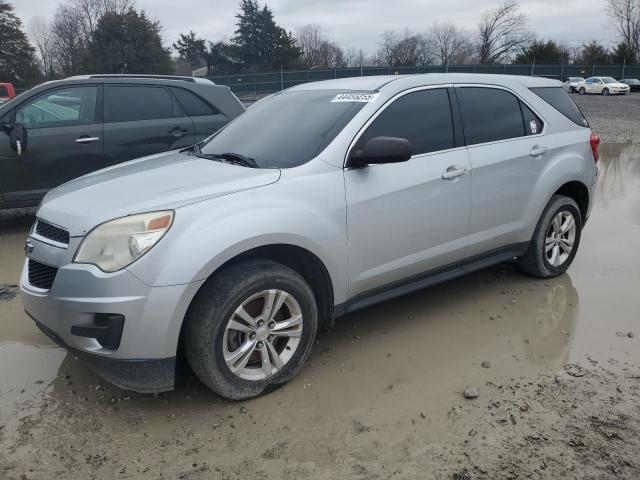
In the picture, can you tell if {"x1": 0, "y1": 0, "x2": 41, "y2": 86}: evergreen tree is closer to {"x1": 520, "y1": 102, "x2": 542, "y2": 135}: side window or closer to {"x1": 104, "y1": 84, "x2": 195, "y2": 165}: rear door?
{"x1": 104, "y1": 84, "x2": 195, "y2": 165}: rear door

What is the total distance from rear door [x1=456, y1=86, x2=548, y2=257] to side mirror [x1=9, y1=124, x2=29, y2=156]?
4.82 metres

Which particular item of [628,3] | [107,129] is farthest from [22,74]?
[628,3]

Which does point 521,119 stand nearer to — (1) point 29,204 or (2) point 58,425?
(2) point 58,425

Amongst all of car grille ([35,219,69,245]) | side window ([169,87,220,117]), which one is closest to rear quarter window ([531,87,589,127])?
car grille ([35,219,69,245])

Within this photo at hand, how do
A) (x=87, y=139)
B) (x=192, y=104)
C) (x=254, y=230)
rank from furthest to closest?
(x=192, y=104) < (x=87, y=139) < (x=254, y=230)

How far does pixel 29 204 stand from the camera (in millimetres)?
6203

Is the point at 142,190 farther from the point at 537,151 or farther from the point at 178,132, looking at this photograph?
the point at 178,132

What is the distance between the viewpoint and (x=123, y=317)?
8.48 feet

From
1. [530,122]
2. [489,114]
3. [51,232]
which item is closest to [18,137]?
[51,232]

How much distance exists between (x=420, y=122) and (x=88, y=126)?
14.3 feet

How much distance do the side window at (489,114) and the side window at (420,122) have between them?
0.63 ft

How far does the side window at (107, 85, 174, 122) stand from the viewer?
6.51 meters

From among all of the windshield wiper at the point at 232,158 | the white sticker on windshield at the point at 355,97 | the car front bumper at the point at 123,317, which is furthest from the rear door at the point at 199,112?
the car front bumper at the point at 123,317

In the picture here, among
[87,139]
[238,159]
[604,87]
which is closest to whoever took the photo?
[238,159]
